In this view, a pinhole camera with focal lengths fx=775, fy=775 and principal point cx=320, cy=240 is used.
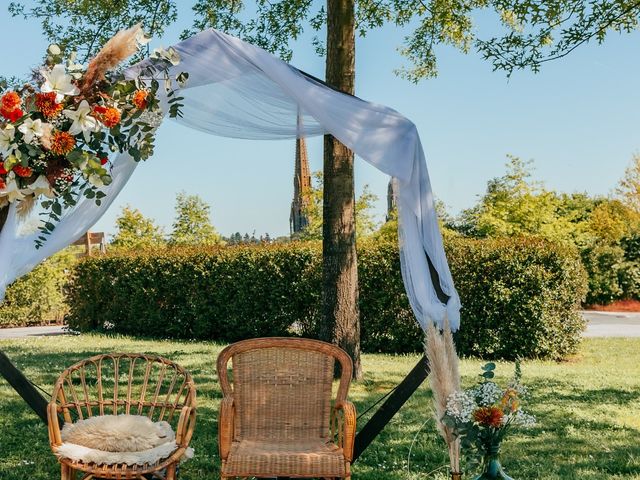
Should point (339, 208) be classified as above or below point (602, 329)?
above

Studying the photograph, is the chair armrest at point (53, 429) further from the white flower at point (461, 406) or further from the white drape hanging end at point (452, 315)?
the white drape hanging end at point (452, 315)

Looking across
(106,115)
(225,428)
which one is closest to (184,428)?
(225,428)

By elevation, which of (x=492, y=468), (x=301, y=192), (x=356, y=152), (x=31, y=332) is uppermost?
(x=301, y=192)

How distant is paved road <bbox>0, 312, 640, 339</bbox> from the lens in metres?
14.0

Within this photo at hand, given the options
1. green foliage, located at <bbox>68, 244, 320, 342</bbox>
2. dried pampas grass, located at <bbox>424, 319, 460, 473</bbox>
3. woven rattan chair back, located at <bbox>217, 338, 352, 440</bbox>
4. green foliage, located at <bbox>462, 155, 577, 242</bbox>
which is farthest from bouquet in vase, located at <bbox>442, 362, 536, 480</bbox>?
green foliage, located at <bbox>462, 155, 577, 242</bbox>

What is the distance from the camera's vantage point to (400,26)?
408 inches

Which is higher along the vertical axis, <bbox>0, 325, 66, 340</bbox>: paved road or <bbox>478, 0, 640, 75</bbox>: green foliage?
<bbox>478, 0, 640, 75</bbox>: green foliage

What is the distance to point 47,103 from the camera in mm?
3584

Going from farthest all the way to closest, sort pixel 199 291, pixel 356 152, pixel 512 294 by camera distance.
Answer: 1. pixel 199 291
2. pixel 512 294
3. pixel 356 152

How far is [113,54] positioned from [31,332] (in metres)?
12.5

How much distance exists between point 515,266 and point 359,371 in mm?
3221

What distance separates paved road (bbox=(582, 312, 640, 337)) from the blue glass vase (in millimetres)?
10700

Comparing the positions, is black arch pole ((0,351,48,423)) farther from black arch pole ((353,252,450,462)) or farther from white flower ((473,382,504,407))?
white flower ((473,382,504,407))

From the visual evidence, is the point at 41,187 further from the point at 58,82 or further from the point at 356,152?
the point at 356,152
